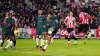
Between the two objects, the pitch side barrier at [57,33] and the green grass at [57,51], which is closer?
the green grass at [57,51]

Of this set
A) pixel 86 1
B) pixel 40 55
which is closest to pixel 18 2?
pixel 86 1

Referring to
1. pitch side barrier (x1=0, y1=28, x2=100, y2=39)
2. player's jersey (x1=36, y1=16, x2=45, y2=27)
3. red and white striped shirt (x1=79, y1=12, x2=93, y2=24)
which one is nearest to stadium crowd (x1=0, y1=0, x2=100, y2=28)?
pitch side barrier (x1=0, y1=28, x2=100, y2=39)

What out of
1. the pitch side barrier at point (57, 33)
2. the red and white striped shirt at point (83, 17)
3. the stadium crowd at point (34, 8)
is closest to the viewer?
the red and white striped shirt at point (83, 17)

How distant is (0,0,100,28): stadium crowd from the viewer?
131ft

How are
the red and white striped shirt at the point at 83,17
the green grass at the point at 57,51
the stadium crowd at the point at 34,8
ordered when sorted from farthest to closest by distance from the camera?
the stadium crowd at the point at 34,8
the red and white striped shirt at the point at 83,17
the green grass at the point at 57,51

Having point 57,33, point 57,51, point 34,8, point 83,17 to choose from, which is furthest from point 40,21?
point 34,8

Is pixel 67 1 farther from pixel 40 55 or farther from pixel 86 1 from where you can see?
pixel 40 55

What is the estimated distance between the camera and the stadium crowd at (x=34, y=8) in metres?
39.8

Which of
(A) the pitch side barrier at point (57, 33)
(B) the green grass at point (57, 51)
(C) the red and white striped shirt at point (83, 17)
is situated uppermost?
(C) the red and white striped shirt at point (83, 17)

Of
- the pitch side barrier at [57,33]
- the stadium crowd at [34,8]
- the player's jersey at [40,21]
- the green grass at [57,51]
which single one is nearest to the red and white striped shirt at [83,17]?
the green grass at [57,51]

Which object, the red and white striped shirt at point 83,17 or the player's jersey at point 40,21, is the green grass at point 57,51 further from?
the red and white striped shirt at point 83,17

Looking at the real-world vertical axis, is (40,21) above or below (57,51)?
above

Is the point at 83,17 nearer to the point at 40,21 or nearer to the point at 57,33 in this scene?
the point at 40,21

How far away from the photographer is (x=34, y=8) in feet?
139
